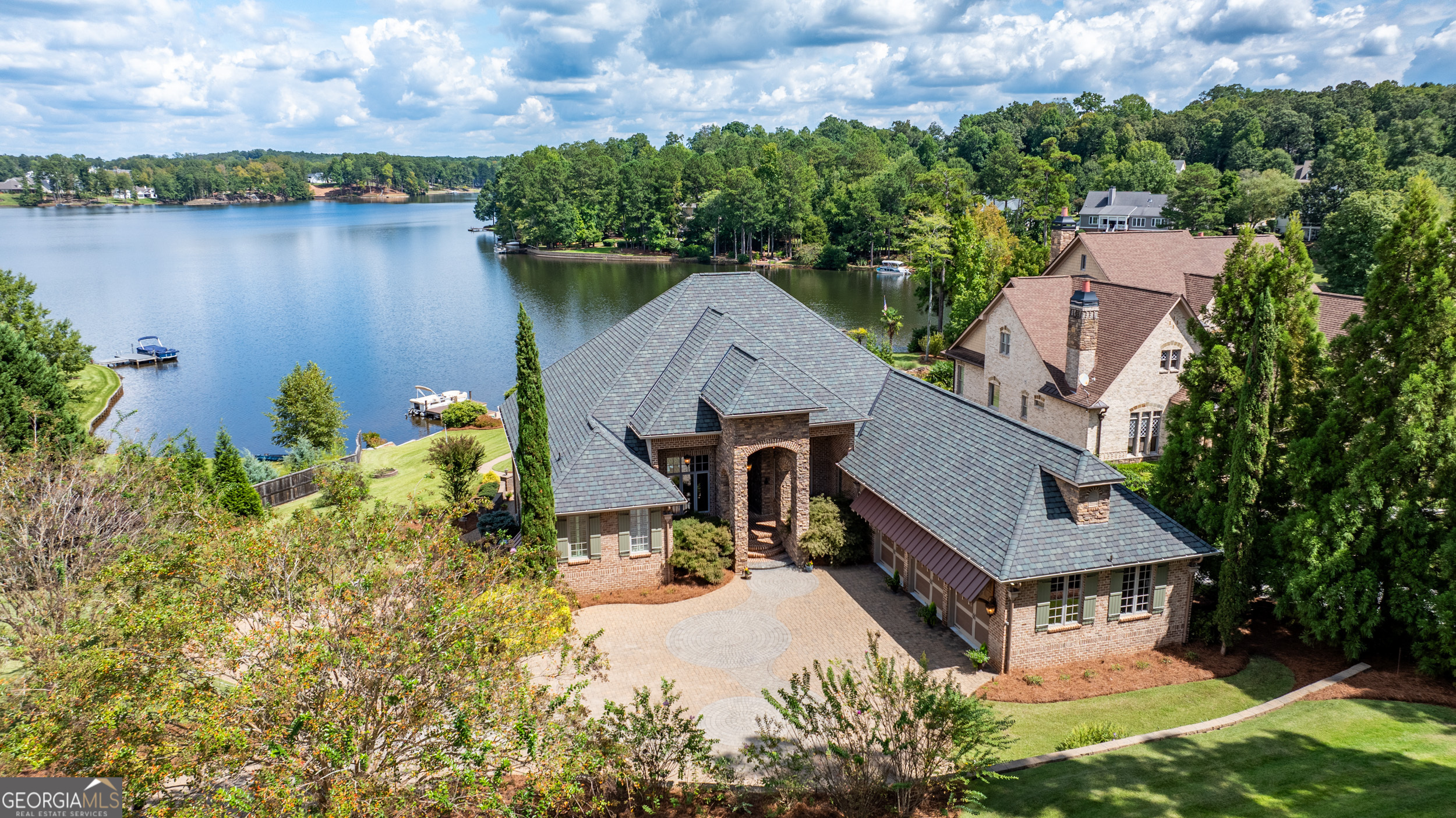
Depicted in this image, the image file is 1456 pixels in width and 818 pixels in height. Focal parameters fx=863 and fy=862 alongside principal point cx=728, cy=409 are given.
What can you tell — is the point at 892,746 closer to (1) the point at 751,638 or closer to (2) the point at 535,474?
(1) the point at 751,638

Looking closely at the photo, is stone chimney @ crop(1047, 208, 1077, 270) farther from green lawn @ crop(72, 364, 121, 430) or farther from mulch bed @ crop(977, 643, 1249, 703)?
green lawn @ crop(72, 364, 121, 430)

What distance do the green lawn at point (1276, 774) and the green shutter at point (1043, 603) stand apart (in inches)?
155

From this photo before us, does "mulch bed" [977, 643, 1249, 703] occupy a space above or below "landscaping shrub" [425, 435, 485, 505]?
below

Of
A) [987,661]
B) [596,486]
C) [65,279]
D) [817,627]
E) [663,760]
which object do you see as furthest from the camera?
[65,279]

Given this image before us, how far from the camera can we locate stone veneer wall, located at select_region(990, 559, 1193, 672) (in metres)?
20.4

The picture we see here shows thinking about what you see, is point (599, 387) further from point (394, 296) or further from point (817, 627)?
point (394, 296)

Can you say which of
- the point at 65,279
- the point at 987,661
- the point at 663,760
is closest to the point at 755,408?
the point at 987,661

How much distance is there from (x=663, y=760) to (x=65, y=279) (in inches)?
4916

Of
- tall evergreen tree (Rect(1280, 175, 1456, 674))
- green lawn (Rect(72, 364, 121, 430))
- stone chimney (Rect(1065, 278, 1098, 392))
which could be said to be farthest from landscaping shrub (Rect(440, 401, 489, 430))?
tall evergreen tree (Rect(1280, 175, 1456, 674))

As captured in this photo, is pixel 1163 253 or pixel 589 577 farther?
pixel 1163 253

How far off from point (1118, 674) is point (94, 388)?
2506 inches

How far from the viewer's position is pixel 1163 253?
151 ft

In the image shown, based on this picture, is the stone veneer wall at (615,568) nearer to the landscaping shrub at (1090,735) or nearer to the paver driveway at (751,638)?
the paver driveway at (751,638)

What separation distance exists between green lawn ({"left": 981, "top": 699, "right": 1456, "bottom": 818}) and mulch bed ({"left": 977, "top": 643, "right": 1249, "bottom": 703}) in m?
2.66
